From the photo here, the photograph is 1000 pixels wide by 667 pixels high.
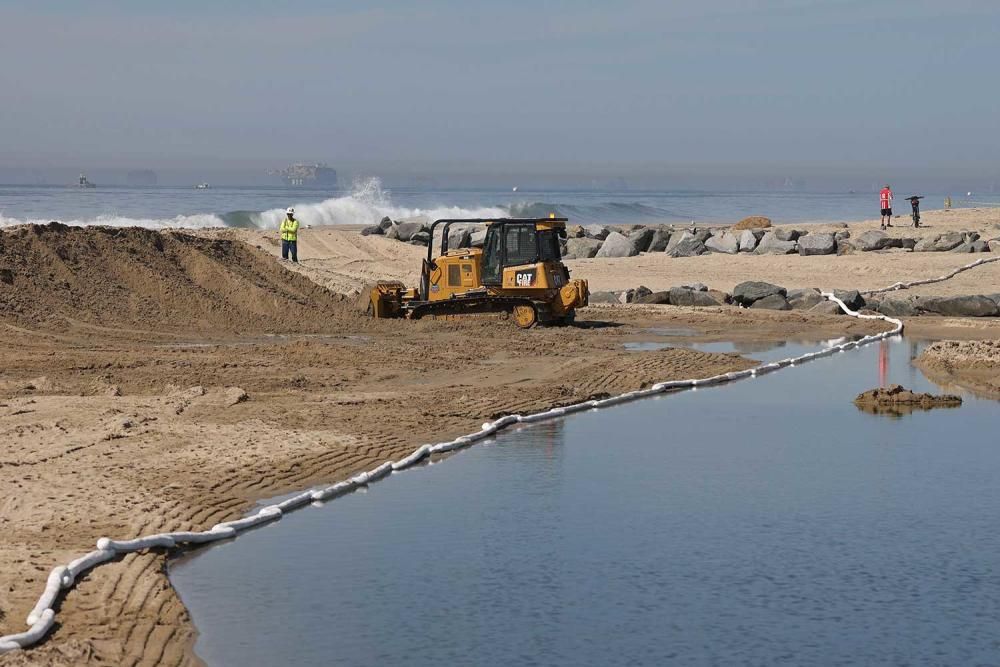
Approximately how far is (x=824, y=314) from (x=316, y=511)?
701 inches

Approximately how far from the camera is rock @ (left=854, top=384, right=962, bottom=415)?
1680 centimetres

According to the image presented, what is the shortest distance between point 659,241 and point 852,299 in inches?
541

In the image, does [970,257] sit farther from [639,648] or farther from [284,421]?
[639,648]

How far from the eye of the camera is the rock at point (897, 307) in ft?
89.4

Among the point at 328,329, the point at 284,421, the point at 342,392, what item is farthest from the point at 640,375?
the point at 328,329

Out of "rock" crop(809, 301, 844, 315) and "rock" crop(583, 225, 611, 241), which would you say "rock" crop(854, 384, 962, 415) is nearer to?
"rock" crop(809, 301, 844, 315)

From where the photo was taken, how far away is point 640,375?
1859 cm

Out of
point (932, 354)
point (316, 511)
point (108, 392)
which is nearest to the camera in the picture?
point (316, 511)

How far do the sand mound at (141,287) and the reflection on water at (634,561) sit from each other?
36.2 ft

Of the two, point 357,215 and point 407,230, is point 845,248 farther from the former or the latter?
point 357,215

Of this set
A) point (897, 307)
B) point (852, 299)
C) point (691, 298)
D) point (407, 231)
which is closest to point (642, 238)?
point (407, 231)

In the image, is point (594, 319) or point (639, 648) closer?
point (639, 648)

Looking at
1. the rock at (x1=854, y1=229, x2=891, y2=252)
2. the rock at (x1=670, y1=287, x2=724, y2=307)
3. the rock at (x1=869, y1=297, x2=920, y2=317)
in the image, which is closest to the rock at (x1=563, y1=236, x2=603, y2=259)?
the rock at (x1=854, y1=229, x2=891, y2=252)

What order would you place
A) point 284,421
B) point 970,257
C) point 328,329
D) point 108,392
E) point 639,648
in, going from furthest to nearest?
1. point 970,257
2. point 328,329
3. point 108,392
4. point 284,421
5. point 639,648
